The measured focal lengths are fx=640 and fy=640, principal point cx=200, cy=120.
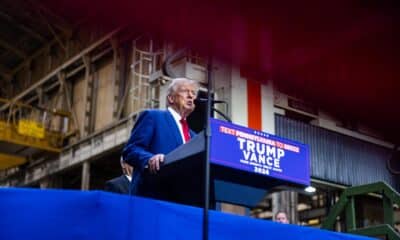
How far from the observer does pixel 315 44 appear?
446 inches

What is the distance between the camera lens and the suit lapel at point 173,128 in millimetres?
3102

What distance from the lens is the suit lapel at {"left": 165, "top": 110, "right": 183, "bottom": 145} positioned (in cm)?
310

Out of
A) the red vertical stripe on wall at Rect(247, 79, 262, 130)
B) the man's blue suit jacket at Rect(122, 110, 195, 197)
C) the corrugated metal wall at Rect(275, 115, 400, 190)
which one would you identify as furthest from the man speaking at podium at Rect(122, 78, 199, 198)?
the corrugated metal wall at Rect(275, 115, 400, 190)

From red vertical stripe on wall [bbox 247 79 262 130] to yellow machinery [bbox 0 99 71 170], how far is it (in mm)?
8767

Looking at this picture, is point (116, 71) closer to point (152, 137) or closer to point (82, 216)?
point (152, 137)

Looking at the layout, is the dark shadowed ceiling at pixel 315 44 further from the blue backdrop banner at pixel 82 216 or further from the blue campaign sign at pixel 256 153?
the blue backdrop banner at pixel 82 216

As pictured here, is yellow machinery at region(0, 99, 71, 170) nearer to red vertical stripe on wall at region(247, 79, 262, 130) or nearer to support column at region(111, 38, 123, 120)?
support column at region(111, 38, 123, 120)

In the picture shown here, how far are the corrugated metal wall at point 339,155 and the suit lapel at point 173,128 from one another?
8442mm

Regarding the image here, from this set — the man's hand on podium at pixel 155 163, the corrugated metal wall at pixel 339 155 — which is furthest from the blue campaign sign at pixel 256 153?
the corrugated metal wall at pixel 339 155

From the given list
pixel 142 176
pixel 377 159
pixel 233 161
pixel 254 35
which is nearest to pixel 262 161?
pixel 233 161

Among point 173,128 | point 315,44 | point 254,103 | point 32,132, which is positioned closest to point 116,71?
→ point 32,132

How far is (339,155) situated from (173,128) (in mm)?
9443

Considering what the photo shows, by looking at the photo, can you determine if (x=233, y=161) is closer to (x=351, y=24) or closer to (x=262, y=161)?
(x=262, y=161)

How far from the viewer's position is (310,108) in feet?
39.8
